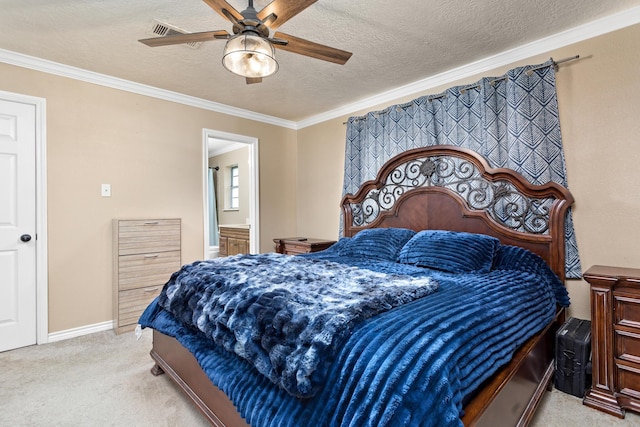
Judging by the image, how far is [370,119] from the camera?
3629 mm

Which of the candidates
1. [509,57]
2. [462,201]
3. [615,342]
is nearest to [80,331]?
[462,201]

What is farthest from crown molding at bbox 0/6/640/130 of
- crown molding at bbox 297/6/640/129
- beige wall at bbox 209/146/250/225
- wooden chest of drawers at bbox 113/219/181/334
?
beige wall at bbox 209/146/250/225

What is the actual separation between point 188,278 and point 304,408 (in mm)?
1216

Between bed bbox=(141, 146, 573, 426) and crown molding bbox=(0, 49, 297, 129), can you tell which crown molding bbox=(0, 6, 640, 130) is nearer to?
crown molding bbox=(0, 49, 297, 129)

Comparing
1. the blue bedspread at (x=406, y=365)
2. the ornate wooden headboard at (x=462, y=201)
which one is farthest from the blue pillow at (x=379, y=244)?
the blue bedspread at (x=406, y=365)

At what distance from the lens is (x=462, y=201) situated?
2.81 meters

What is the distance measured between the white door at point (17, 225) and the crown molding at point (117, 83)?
1.18ft

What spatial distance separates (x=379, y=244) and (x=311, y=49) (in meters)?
1.70

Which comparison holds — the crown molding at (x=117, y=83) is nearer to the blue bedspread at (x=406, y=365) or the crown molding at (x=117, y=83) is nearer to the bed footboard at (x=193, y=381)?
the bed footboard at (x=193, y=381)

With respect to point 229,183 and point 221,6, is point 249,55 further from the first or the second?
→ point 229,183

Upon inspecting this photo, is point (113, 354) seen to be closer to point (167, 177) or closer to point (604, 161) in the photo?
point (167, 177)

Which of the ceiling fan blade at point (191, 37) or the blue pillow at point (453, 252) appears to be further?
the blue pillow at point (453, 252)

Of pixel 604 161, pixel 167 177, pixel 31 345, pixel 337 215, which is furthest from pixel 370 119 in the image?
pixel 31 345

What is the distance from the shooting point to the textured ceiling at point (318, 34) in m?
2.08
